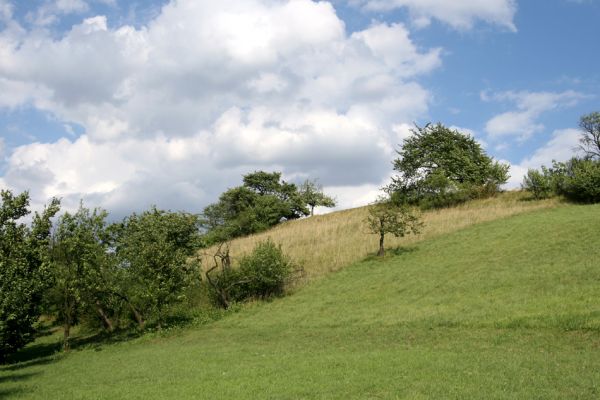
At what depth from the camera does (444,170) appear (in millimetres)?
70438

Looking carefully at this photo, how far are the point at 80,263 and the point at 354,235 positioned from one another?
30445 millimetres

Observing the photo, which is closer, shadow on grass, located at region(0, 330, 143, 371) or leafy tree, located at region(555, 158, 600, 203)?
shadow on grass, located at region(0, 330, 143, 371)

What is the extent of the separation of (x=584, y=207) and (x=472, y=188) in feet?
64.4

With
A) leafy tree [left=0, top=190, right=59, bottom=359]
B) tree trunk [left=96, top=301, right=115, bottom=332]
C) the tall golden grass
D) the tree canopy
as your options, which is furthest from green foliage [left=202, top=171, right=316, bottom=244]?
leafy tree [left=0, top=190, right=59, bottom=359]

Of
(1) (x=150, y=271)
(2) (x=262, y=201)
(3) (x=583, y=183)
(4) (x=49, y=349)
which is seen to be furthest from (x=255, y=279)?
(2) (x=262, y=201)

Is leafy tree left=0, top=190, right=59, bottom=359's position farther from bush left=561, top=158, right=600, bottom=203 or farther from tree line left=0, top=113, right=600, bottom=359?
bush left=561, top=158, right=600, bottom=203

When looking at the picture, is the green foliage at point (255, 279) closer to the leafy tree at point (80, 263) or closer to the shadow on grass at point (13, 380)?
the leafy tree at point (80, 263)

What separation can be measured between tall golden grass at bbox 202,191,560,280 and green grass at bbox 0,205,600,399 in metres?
4.92

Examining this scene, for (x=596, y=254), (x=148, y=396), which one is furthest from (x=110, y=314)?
(x=596, y=254)

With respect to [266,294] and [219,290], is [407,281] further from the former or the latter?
[219,290]

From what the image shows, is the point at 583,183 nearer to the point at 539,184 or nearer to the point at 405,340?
the point at 539,184

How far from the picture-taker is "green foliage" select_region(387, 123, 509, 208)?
6500 centimetres

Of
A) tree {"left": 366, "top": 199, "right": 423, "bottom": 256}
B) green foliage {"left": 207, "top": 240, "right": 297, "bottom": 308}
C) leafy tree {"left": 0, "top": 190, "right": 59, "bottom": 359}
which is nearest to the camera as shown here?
leafy tree {"left": 0, "top": 190, "right": 59, "bottom": 359}

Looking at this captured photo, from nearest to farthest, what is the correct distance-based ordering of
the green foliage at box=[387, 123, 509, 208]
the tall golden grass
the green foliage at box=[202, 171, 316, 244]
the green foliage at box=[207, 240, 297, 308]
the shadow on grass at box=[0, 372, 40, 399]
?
the shadow on grass at box=[0, 372, 40, 399] → the green foliage at box=[207, 240, 297, 308] → the tall golden grass → the green foliage at box=[387, 123, 509, 208] → the green foliage at box=[202, 171, 316, 244]
